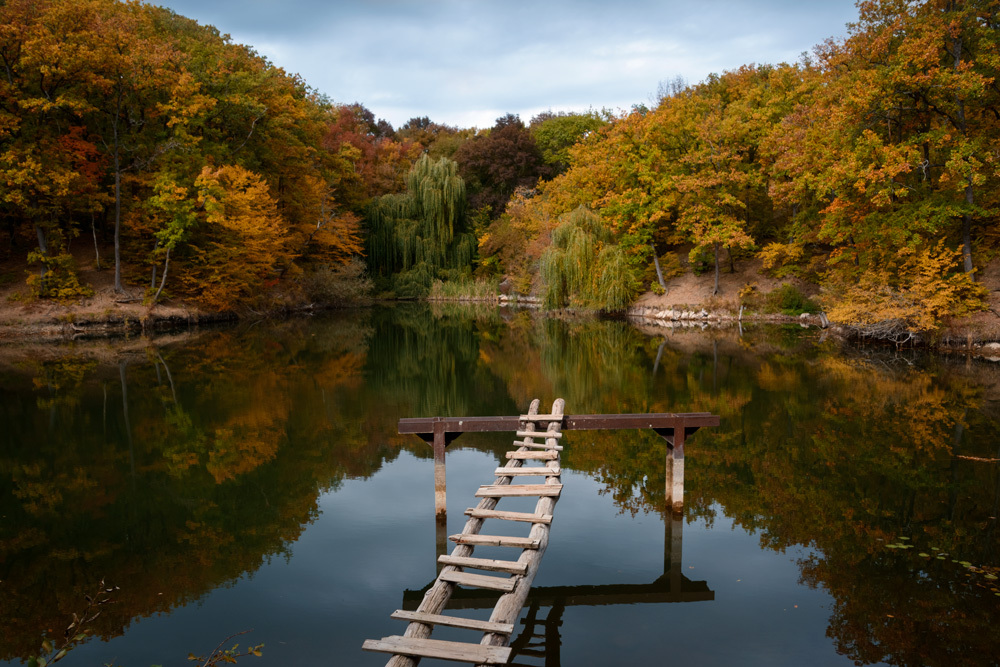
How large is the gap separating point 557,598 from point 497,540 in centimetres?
80

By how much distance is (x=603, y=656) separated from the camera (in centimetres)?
459

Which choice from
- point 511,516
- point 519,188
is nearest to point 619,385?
point 511,516

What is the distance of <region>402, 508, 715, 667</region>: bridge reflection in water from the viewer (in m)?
4.76

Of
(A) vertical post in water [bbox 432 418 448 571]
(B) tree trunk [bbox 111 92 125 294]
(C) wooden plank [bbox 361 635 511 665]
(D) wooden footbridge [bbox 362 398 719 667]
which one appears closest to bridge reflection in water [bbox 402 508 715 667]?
(D) wooden footbridge [bbox 362 398 719 667]

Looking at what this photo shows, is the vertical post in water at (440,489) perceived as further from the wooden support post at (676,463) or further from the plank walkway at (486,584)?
the wooden support post at (676,463)

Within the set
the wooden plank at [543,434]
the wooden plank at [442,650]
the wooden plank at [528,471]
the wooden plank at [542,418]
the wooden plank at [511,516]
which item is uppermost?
the wooden plank at [542,418]

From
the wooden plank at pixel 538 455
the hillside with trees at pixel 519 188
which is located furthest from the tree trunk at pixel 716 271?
the wooden plank at pixel 538 455

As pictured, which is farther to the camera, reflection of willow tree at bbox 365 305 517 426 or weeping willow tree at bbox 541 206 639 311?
weeping willow tree at bbox 541 206 639 311

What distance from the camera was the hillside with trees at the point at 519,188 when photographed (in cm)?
1745

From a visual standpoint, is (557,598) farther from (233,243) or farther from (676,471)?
(233,243)

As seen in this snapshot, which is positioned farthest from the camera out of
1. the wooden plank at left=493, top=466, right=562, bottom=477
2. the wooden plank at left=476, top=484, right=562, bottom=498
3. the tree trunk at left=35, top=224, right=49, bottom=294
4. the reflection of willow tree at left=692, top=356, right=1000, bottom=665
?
the tree trunk at left=35, top=224, right=49, bottom=294

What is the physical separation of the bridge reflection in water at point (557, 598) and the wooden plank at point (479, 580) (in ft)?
1.50

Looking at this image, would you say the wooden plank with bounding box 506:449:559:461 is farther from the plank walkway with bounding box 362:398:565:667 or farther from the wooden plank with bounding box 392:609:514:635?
the wooden plank with bounding box 392:609:514:635

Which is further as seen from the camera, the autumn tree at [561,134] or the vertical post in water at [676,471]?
the autumn tree at [561,134]
